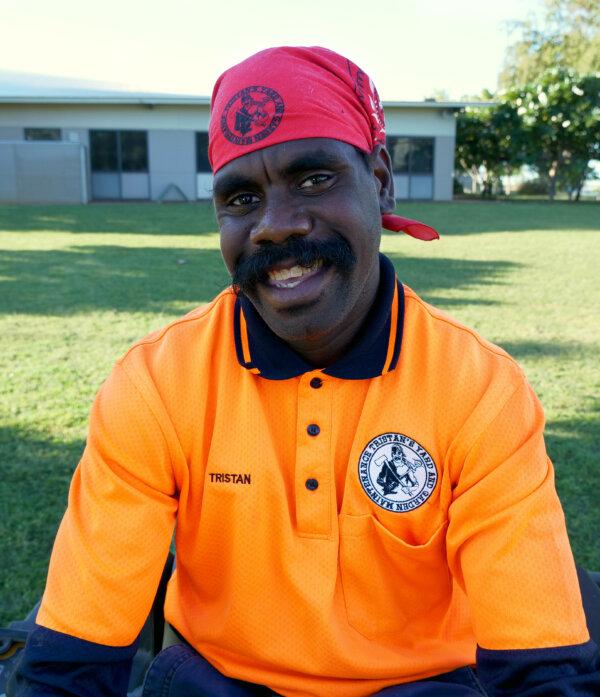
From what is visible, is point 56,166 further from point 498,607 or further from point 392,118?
point 498,607

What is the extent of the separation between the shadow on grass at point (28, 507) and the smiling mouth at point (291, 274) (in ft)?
5.84

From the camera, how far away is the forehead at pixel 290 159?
171 cm

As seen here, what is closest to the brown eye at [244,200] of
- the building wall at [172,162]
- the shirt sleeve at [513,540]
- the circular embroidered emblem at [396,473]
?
the circular embroidered emblem at [396,473]

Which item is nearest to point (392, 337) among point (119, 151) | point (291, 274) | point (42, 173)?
point (291, 274)

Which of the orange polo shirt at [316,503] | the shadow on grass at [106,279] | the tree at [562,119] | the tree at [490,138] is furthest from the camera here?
the tree at [490,138]

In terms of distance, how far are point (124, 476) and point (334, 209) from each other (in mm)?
772

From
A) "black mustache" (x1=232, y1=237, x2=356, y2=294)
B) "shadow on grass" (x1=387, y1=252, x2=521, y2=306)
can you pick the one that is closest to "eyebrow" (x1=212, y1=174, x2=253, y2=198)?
"black mustache" (x1=232, y1=237, x2=356, y2=294)

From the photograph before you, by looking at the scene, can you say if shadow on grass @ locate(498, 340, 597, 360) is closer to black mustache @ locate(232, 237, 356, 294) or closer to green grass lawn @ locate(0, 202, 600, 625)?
green grass lawn @ locate(0, 202, 600, 625)

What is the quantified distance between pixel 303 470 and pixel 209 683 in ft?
1.82

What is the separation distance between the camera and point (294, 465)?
175 cm

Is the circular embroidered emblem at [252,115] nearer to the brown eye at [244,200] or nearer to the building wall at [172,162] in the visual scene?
the brown eye at [244,200]

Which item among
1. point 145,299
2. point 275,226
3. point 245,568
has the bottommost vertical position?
point 145,299

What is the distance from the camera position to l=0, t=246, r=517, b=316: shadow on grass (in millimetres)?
7629

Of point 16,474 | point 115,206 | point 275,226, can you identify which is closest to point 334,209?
point 275,226
